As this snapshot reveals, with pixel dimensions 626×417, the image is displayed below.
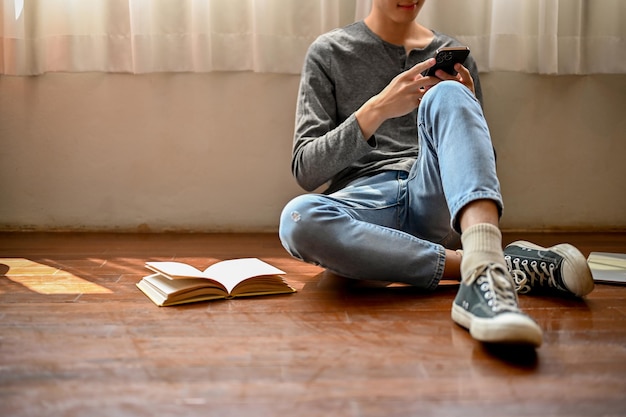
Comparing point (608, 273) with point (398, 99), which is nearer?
point (398, 99)

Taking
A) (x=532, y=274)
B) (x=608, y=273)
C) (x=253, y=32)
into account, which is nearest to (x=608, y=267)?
(x=608, y=273)

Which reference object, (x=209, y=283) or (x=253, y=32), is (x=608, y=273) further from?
(x=253, y=32)

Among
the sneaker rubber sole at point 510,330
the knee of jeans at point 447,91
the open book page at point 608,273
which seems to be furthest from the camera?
the open book page at point 608,273

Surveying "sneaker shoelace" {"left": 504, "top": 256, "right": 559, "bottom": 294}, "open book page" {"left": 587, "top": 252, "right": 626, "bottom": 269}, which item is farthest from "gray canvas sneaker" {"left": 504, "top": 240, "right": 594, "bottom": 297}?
"open book page" {"left": 587, "top": 252, "right": 626, "bottom": 269}

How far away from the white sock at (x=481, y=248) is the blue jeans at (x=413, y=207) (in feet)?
0.19

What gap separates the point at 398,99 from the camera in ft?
5.31

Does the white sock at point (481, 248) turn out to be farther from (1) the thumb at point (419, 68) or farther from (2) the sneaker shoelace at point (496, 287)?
(1) the thumb at point (419, 68)

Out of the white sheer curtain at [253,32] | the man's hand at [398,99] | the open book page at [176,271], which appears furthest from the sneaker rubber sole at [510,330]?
the white sheer curtain at [253,32]

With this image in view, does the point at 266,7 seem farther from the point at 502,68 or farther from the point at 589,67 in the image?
the point at 589,67

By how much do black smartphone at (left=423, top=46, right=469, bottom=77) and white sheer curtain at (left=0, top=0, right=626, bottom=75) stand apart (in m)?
0.73

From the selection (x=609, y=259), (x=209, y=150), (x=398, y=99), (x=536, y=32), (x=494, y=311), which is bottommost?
(x=609, y=259)

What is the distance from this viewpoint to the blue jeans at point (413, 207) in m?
1.42

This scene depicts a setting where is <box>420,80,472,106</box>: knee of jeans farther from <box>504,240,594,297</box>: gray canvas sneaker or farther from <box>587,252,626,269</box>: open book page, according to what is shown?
<box>587,252,626,269</box>: open book page

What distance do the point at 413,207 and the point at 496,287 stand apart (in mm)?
475
